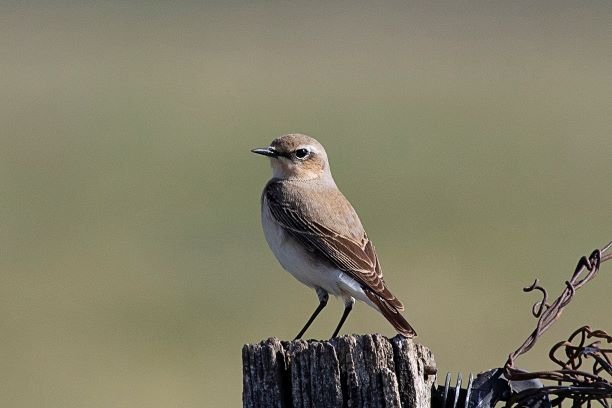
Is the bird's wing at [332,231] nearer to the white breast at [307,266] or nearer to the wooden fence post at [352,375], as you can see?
the white breast at [307,266]

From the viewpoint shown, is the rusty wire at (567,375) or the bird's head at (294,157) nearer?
the rusty wire at (567,375)

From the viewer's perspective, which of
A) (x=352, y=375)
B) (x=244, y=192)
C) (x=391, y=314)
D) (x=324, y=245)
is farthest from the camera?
(x=244, y=192)

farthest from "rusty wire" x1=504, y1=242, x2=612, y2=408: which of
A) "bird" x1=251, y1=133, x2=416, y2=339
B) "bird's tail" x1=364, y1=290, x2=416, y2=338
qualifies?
"bird" x1=251, y1=133, x2=416, y2=339

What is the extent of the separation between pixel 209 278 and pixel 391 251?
7.45ft

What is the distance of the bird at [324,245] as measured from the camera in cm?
691

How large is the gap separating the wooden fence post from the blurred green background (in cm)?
651

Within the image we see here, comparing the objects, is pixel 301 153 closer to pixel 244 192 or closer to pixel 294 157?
pixel 294 157

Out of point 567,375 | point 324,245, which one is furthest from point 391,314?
point 567,375

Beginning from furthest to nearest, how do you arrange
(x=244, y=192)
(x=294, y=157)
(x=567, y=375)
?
(x=244, y=192), (x=294, y=157), (x=567, y=375)

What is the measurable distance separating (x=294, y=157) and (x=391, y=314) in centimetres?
176

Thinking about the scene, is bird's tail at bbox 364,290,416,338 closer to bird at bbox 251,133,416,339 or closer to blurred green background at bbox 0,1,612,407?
bird at bbox 251,133,416,339

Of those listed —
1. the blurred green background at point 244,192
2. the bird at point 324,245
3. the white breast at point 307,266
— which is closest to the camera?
the bird at point 324,245

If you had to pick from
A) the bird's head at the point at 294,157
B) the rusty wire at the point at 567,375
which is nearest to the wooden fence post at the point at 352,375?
the rusty wire at the point at 567,375

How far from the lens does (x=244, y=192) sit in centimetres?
1933
